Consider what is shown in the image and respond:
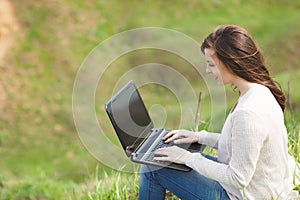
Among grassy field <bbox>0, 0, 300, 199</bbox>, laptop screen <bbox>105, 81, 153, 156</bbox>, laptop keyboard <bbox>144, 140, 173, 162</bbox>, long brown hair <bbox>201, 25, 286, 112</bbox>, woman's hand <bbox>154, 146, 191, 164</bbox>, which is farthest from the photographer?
grassy field <bbox>0, 0, 300, 199</bbox>

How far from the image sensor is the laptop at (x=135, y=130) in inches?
128

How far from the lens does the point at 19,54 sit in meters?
12.5

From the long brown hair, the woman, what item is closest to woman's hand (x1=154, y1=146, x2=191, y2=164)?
the woman

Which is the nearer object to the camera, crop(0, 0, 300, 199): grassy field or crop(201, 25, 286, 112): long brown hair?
crop(201, 25, 286, 112): long brown hair

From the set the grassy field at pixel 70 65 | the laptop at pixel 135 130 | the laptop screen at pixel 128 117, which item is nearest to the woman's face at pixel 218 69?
the laptop at pixel 135 130

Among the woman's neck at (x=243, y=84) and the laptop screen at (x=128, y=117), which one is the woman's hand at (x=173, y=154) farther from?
the woman's neck at (x=243, y=84)

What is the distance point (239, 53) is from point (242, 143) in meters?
0.49

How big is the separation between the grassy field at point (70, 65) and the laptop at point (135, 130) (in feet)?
13.7

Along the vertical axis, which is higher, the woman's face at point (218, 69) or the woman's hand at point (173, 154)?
the woman's face at point (218, 69)

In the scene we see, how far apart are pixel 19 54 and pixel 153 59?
3147mm

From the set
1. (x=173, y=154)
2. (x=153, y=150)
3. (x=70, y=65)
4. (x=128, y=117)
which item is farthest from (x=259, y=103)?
(x=70, y=65)

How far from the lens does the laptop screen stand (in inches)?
136

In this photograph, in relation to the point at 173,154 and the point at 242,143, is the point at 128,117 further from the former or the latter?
the point at 242,143

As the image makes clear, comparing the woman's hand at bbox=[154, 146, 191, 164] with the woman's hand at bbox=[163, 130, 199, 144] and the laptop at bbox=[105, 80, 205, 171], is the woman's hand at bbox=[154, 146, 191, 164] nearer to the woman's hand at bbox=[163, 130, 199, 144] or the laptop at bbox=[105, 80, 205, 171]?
the laptop at bbox=[105, 80, 205, 171]
